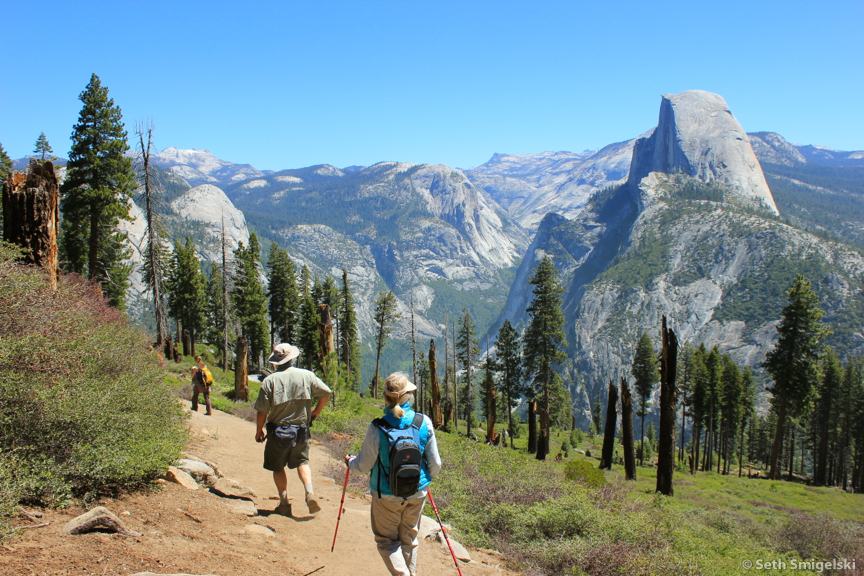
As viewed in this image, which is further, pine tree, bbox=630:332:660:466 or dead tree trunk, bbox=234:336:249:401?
pine tree, bbox=630:332:660:466

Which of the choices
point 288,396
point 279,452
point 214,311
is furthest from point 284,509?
point 214,311

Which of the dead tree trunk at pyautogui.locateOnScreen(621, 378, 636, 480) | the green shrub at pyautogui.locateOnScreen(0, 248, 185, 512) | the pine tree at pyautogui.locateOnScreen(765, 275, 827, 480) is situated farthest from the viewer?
the pine tree at pyautogui.locateOnScreen(765, 275, 827, 480)

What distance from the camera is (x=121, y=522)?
5934 millimetres

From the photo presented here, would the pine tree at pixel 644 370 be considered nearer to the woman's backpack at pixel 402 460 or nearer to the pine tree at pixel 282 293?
the pine tree at pixel 282 293

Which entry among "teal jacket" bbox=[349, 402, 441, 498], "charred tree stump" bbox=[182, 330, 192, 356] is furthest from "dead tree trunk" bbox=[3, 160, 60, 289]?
"charred tree stump" bbox=[182, 330, 192, 356]

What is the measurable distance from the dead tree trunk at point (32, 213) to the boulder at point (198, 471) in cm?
637

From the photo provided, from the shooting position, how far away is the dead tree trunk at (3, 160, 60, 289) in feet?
42.0

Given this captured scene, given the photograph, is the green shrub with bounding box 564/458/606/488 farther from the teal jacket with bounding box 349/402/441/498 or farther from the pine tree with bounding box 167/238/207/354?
the pine tree with bounding box 167/238/207/354

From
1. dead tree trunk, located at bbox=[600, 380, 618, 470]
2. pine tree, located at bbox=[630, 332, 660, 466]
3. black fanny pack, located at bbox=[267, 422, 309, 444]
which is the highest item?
black fanny pack, located at bbox=[267, 422, 309, 444]

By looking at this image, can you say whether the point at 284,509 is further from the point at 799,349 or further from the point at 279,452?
the point at 799,349

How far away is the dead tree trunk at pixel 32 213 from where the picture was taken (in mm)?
12805

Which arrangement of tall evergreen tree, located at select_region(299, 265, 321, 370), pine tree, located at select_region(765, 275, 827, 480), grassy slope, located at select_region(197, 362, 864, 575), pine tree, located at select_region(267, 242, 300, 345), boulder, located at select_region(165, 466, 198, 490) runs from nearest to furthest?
boulder, located at select_region(165, 466, 198, 490)
grassy slope, located at select_region(197, 362, 864, 575)
pine tree, located at select_region(765, 275, 827, 480)
tall evergreen tree, located at select_region(299, 265, 321, 370)
pine tree, located at select_region(267, 242, 300, 345)

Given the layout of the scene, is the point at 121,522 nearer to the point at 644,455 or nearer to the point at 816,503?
the point at 816,503

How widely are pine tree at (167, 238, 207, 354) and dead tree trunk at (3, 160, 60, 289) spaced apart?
40.5 m
